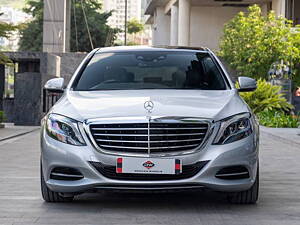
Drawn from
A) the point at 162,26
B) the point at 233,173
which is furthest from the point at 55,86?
the point at 162,26

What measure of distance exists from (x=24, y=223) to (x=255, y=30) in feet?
105

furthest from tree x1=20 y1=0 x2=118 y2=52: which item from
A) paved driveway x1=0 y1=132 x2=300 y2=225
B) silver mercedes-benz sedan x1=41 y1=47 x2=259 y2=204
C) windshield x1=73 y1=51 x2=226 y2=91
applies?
silver mercedes-benz sedan x1=41 y1=47 x2=259 y2=204

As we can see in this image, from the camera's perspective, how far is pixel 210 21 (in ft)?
204

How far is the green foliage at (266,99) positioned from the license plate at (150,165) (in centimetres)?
2186

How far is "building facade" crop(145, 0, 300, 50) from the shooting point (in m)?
54.5

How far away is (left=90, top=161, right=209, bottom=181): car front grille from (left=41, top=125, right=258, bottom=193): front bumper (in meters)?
0.03

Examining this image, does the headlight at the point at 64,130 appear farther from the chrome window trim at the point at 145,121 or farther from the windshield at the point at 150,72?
the windshield at the point at 150,72

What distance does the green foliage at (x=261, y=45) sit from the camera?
3652cm

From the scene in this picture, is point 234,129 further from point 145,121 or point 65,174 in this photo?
point 65,174

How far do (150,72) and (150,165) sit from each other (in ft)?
5.52

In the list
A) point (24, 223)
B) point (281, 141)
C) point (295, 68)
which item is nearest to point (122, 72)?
point (24, 223)

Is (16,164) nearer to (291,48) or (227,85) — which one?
(227,85)

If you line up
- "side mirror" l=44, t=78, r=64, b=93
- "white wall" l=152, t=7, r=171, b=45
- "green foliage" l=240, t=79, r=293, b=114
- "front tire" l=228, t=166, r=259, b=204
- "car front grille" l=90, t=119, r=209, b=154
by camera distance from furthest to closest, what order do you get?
"white wall" l=152, t=7, r=171, b=45 < "green foliage" l=240, t=79, r=293, b=114 < "side mirror" l=44, t=78, r=64, b=93 < "front tire" l=228, t=166, r=259, b=204 < "car front grille" l=90, t=119, r=209, b=154

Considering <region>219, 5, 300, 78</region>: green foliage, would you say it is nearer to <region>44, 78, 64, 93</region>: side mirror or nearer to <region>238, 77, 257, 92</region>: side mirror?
<region>238, 77, 257, 92</region>: side mirror
